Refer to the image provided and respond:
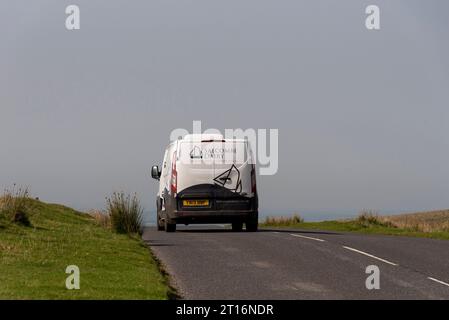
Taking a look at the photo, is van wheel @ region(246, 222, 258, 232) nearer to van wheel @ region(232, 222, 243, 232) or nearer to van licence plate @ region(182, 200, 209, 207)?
van wheel @ region(232, 222, 243, 232)

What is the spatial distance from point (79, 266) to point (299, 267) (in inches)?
160

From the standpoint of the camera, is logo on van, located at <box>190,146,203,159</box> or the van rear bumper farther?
the van rear bumper

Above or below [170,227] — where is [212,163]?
above

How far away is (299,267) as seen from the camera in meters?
15.5

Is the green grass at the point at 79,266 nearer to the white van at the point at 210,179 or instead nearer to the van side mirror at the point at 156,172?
the white van at the point at 210,179

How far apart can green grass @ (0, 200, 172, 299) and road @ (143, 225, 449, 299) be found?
55cm

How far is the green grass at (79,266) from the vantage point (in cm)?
1127

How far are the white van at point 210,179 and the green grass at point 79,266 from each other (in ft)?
10.5

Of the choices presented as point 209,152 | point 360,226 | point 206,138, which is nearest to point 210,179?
point 209,152

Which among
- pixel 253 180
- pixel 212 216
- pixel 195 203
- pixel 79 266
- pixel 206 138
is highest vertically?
pixel 206 138

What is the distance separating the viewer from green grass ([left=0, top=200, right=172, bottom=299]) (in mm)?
11266

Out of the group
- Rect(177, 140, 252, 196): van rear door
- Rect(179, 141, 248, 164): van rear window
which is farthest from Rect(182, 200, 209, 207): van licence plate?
Rect(179, 141, 248, 164): van rear window

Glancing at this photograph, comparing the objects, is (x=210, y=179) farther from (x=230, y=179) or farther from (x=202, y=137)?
(x=202, y=137)
